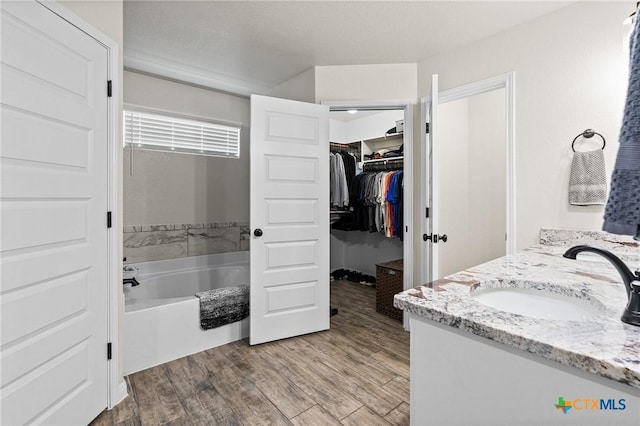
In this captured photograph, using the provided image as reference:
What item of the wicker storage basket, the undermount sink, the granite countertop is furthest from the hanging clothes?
the undermount sink

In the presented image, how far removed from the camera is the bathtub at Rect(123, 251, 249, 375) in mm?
2115

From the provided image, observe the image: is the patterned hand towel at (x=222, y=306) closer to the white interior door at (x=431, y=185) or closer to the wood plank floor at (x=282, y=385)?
the wood plank floor at (x=282, y=385)

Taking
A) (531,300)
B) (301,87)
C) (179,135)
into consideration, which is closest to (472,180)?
(301,87)

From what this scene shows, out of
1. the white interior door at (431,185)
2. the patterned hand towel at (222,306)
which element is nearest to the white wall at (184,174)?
the patterned hand towel at (222,306)

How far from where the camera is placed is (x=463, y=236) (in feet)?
11.6

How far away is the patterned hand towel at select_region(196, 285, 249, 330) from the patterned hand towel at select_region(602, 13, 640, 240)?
94.3 inches

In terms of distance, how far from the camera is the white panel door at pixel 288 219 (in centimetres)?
253

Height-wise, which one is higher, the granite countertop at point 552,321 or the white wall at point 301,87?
the white wall at point 301,87

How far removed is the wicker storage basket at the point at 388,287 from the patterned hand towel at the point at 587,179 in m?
1.57

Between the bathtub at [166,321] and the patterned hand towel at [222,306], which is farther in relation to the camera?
the patterned hand towel at [222,306]

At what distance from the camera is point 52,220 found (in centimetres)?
141

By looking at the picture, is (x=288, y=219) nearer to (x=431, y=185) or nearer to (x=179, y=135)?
(x=431, y=185)

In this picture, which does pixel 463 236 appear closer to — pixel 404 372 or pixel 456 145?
pixel 456 145

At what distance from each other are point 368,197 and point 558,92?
221cm
